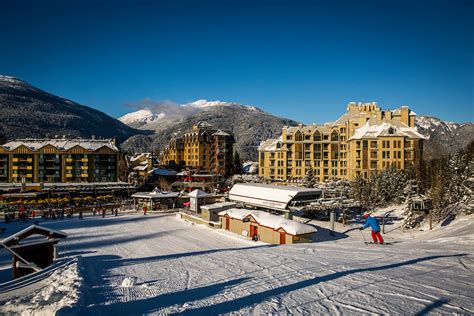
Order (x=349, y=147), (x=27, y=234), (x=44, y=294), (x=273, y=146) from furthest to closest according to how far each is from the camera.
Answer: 1. (x=273, y=146)
2. (x=349, y=147)
3. (x=27, y=234)
4. (x=44, y=294)

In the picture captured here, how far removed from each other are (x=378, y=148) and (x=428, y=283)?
156 feet

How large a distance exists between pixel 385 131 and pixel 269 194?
27.3 m

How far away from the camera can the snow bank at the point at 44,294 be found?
26.9ft

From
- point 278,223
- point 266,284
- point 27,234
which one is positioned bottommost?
point 278,223

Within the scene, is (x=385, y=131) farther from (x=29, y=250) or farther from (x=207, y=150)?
(x=29, y=250)

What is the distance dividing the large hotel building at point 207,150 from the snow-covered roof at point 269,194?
37.2 metres

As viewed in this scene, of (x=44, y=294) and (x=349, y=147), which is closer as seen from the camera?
(x=44, y=294)

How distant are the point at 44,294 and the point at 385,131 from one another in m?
54.1

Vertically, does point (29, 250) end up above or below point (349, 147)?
below

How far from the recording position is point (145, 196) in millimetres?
46094

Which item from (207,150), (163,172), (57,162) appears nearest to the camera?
(57,162)

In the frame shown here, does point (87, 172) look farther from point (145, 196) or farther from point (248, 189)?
point (248, 189)

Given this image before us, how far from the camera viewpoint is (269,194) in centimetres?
3794

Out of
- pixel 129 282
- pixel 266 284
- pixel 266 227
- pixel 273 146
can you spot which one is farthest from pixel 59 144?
pixel 266 284
